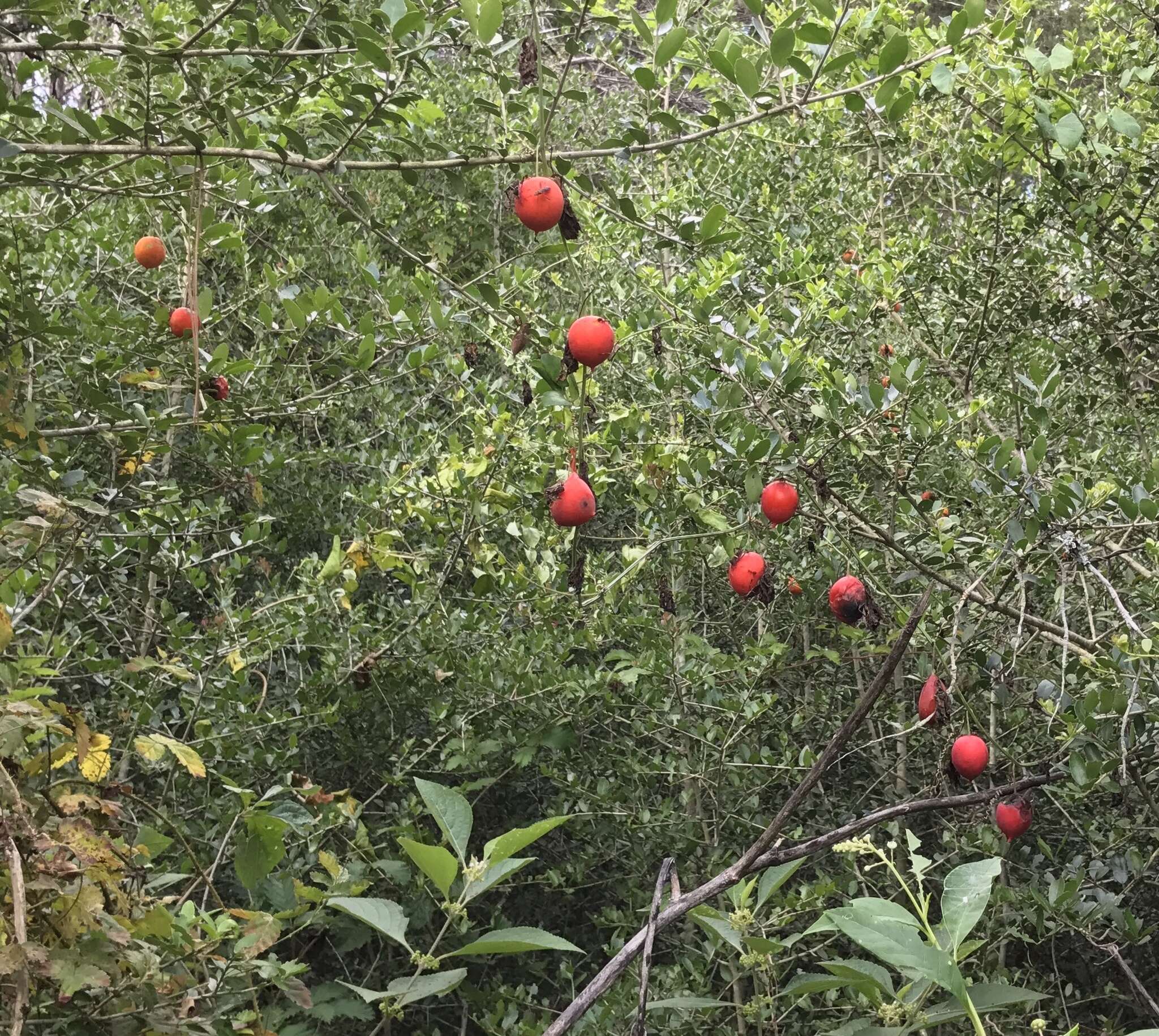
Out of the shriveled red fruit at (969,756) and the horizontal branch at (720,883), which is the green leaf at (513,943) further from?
the shriveled red fruit at (969,756)

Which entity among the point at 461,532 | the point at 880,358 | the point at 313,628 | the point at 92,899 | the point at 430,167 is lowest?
the point at 313,628

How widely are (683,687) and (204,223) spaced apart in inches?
71.2

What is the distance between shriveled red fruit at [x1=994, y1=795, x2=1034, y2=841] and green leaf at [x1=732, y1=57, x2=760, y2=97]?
5.07 feet

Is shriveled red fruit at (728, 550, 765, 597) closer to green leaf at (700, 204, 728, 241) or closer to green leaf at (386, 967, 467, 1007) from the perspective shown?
green leaf at (700, 204, 728, 241)

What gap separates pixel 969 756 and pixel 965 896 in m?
1.46

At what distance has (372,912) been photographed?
0.95 metres

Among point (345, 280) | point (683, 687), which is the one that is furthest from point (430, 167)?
point (345, 280)

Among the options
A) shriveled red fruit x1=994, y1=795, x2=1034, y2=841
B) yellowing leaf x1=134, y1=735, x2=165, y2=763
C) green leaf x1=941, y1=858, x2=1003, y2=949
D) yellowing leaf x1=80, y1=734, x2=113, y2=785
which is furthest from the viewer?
shriveled red fruit x1=994, y1=795, x2=1034, y2=841

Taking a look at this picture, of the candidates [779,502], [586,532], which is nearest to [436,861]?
[779,502]

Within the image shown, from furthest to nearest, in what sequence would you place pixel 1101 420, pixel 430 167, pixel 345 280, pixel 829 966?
pixel 345 280
pixel 1101 420
pixel 430 167
pixel 829 966

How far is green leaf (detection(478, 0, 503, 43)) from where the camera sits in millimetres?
1597

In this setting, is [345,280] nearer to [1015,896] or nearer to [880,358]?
[880,358]

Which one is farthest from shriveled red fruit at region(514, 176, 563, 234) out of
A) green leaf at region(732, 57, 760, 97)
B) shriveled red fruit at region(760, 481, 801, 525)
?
shriveled red fruit at region(760, 481, 801, 525)

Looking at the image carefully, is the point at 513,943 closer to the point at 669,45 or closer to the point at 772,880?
the point at 772,880
